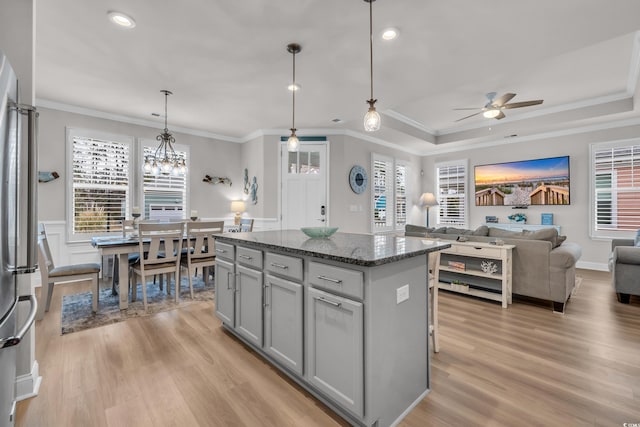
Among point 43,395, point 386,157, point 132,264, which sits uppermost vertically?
point 386,157

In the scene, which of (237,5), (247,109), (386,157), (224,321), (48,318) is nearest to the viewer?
(237,5)

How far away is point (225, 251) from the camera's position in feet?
8.95

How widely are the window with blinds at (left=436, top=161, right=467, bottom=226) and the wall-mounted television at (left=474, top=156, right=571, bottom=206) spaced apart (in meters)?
0.36

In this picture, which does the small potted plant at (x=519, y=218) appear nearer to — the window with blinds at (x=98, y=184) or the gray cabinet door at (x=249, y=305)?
the gray cabinet door at (x=249, y=305)

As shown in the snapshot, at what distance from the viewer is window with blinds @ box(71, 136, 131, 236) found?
471 cm

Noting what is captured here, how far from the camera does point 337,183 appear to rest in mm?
5887

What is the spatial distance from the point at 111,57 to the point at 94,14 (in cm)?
79

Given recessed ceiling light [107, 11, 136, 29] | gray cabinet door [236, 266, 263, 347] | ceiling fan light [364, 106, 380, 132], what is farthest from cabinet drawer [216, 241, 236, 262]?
recessed ceiling light [107, 11, 136, 29]

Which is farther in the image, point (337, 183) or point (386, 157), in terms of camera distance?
point (386, 157)

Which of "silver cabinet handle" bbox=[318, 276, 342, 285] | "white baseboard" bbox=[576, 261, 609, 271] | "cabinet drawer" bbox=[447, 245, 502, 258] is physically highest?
"silver cabinet handle" bbox=[318, 276, 342, 285]

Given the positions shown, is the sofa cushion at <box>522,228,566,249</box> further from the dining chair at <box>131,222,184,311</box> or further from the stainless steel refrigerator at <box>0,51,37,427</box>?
the stainless steel refrigerator at <box>0,51,37,427</box>

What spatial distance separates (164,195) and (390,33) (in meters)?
4.96

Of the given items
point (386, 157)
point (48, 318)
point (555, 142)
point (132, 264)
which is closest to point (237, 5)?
point (132, 264)

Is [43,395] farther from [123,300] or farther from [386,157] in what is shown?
[386,157]
